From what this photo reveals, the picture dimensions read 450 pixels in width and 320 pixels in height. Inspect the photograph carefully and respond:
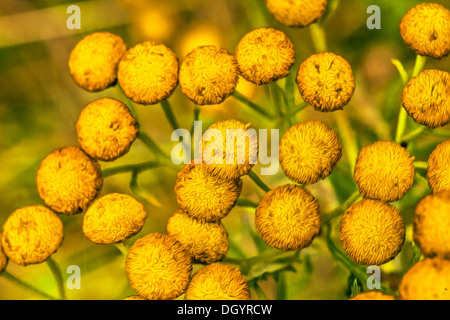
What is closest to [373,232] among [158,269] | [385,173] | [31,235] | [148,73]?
[385,173]

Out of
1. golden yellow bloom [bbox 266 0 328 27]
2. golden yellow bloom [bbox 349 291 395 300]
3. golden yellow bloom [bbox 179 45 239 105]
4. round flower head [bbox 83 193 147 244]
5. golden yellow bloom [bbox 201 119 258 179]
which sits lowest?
golden yellow bloom [bbox 349 291 395 300]

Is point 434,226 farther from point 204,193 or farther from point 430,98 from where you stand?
point 204,193

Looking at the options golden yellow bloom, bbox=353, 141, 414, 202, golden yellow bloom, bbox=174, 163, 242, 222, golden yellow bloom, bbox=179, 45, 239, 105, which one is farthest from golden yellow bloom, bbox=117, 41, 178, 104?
golden yellow bloom, bbox=353, 141, 414, 202

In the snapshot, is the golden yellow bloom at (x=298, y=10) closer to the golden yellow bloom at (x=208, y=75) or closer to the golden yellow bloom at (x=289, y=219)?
the golden yellow bloom at (x=208, y=75)

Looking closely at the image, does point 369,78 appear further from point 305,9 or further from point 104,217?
point 104,217

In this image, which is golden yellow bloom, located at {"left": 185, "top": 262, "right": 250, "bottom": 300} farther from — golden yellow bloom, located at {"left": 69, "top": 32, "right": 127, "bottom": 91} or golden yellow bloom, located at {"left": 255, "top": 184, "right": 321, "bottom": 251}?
golden yellow bloom, located at {"left": 69, "top": 32, "right": 127, "bottom": 91}
